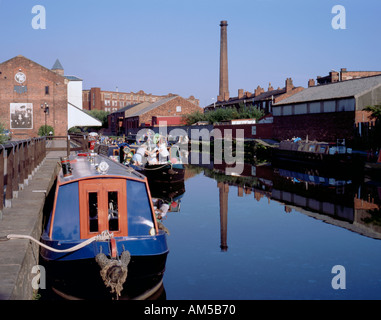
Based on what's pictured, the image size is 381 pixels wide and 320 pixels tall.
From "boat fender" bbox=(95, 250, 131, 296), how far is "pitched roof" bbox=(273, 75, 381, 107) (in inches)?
1144

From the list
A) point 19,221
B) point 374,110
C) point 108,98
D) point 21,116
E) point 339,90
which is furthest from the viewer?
point 108,98

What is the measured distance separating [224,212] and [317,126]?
24.8 m

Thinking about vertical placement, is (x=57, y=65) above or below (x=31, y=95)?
above

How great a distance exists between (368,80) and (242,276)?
30397 mm

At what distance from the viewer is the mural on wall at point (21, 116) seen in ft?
151

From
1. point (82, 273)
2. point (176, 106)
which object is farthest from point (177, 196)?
point (176, 106)

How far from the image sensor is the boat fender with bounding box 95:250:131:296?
596 centimetres

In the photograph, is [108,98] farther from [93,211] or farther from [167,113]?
[93,211]

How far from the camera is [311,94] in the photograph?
131ft

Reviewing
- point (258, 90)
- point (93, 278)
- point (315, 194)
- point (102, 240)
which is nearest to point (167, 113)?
point (258, 90)

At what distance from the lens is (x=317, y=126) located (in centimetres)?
3681

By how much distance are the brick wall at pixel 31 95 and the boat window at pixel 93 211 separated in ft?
135

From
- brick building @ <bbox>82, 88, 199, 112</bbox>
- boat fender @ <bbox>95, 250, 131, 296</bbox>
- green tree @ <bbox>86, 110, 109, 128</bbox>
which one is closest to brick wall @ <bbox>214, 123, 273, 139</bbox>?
boat fender @ <bbox>95, 250, 131, 296</bbox>

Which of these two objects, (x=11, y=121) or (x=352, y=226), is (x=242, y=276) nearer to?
(x=352, y=226)
